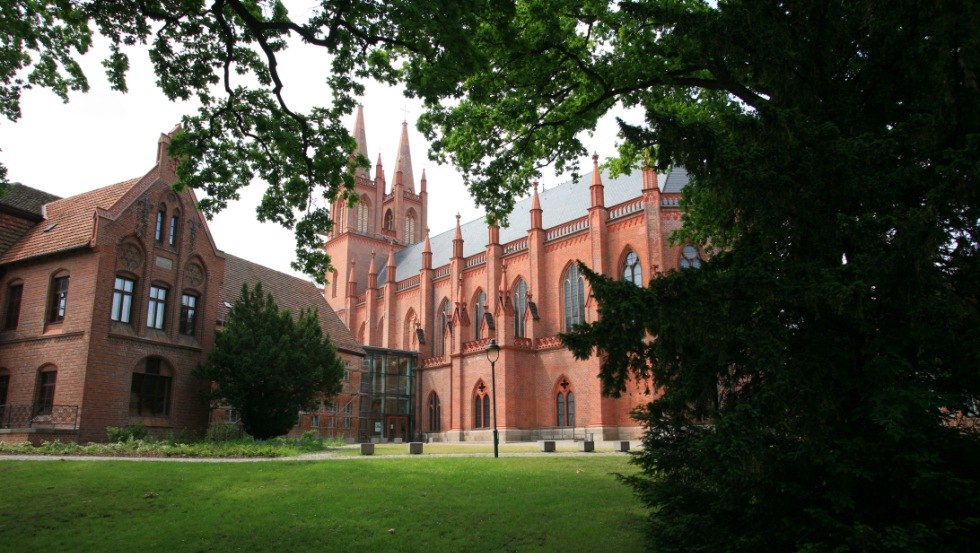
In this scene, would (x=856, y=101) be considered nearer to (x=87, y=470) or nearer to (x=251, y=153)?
(x=251, y=153)

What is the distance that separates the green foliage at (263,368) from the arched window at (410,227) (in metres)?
42.7

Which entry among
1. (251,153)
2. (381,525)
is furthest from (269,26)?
(381,525)

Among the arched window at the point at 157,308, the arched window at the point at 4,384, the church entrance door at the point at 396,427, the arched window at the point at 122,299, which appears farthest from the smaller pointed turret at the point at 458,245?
the arched window at the point at 4,384

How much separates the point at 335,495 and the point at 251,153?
6.68 metres

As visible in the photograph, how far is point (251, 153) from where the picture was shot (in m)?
12.6

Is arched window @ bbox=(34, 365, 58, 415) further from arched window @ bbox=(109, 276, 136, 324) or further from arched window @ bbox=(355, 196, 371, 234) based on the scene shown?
arched window @ bbox=(355, 196, 371, 234)

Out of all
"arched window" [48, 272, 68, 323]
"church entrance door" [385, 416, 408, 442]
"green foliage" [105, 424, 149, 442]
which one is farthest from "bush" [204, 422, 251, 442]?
"church entrance door" [385, 416, 408, 442]

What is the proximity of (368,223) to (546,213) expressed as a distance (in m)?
24.0

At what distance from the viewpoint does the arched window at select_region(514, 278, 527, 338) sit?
43594 millimetres

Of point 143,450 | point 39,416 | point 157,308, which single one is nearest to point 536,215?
point 157,308

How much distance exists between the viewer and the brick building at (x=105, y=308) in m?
21.6

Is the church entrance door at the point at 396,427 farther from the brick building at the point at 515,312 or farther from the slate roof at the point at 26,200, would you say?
the slate roof at the point at 26,200

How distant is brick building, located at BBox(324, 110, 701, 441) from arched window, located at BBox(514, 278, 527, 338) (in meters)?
0.09

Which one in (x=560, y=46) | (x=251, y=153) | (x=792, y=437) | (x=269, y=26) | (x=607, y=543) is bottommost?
(x=607, y=543)
